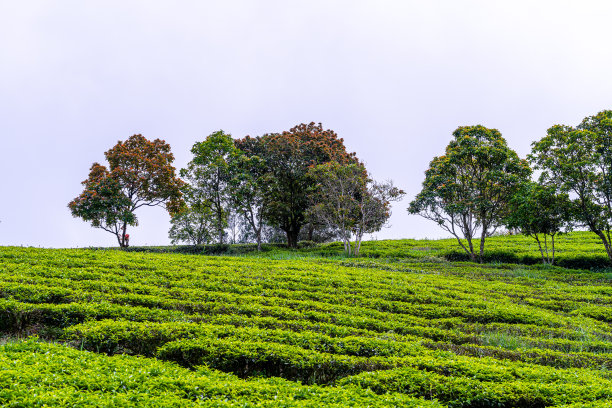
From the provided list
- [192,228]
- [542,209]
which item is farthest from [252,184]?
[542,209]

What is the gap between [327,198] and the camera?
36219 mm

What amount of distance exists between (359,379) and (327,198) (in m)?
29.8

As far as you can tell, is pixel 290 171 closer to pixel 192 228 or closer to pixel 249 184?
pixel 249 184

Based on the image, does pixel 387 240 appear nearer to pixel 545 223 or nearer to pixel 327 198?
pixel 327 198

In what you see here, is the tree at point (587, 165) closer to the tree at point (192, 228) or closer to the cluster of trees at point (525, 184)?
the cluster of trees at point (525, 184)

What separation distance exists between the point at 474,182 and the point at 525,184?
175 inches

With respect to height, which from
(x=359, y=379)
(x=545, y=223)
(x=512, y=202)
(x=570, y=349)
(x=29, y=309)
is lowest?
(x=570, y=349)

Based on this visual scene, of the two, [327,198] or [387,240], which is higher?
[327,198]

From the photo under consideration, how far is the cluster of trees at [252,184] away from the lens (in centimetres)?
3475

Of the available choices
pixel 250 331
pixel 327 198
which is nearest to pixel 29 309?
pixel 250 331

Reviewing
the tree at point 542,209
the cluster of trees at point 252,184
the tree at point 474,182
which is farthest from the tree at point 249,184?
the tree at point 542,209

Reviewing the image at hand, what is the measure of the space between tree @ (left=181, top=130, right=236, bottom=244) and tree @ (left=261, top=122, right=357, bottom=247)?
434 cm

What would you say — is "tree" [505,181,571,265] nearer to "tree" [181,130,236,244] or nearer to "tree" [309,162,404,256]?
"tree" [309,162,404,256]

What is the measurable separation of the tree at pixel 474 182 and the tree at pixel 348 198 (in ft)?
11.7
